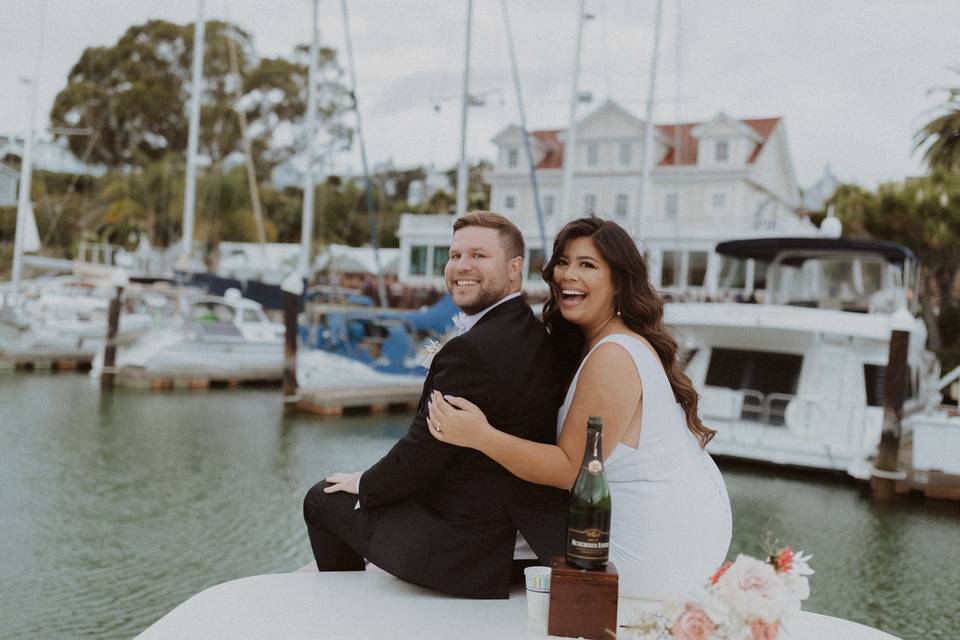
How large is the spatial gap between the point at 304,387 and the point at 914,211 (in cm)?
2235

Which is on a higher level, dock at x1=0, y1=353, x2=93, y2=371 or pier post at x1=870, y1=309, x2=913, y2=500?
pier post at x1=870, y1=309, x2=913, y2=500

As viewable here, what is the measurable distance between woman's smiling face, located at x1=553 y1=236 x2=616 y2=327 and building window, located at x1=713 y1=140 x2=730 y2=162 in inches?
1438

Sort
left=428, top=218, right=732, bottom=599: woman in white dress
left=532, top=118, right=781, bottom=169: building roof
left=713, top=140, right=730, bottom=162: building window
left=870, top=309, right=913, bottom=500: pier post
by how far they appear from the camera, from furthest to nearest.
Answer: left=532, top=118, right=781, bottom=169: building roof < left=713, top=140, right=730, bottom=162: building window < left=870, top=309, right=913, bottom=500: pier post < left=428, top=218, right=732, bottom=599: woman in white dress

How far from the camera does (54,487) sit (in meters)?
10.2

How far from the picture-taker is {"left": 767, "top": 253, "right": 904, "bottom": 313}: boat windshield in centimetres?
1554

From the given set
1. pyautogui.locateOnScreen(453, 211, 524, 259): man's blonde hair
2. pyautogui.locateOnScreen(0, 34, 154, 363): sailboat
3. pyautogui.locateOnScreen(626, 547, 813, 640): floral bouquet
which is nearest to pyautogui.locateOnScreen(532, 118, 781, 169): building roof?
pyautogui.locateOnScreen(0, 34, 154, 363): sailboat

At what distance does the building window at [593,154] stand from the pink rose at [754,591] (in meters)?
38.8

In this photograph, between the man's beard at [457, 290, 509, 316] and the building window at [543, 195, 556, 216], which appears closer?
the man's beard at [457, 290, 509, 316]

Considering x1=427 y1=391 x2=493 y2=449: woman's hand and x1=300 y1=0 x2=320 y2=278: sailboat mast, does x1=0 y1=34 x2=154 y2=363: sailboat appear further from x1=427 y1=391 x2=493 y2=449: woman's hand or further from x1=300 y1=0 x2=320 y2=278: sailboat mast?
x1=427 y1=391 x2=493 y2=449: woman's hand

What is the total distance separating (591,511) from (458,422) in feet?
1.68

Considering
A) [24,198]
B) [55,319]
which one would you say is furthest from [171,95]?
[55,319]

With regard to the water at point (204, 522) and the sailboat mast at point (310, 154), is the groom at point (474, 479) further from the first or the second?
the sailboat mast at point (310, 154)

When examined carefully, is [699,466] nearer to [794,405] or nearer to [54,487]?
[54,487]

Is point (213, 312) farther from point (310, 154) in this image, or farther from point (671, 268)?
point (671, 268)
